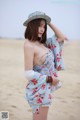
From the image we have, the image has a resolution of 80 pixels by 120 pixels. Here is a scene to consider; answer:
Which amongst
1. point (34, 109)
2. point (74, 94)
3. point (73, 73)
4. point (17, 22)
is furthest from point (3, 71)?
point (34, 109)

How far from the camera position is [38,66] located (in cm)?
190

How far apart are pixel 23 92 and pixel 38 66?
1.81 meters

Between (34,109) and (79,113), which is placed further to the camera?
(79,113)

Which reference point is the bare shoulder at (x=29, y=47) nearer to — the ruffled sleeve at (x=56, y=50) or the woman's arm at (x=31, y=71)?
the woman's arm at (x=31, y=71)

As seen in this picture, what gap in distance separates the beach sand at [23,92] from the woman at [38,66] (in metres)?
1.03

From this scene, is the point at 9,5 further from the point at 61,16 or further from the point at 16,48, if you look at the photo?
the point at 16,48

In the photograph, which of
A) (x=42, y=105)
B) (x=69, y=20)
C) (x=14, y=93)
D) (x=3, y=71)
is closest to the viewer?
(x=42, y=105)

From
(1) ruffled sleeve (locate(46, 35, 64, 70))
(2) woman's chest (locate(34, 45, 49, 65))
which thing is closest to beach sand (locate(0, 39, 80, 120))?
(1) ruffled sleeve (locate(46, 35, 64, 70))

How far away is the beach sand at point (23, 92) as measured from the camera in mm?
3029

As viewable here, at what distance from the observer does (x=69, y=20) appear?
3098 millimetres

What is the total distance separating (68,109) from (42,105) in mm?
1298

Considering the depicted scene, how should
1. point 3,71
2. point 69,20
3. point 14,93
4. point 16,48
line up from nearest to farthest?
point 69,20, point 14,93, point 3,71, point 16,48

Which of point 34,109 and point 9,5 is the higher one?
point 9,5

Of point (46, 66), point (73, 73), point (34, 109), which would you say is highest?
point (46, 66)
